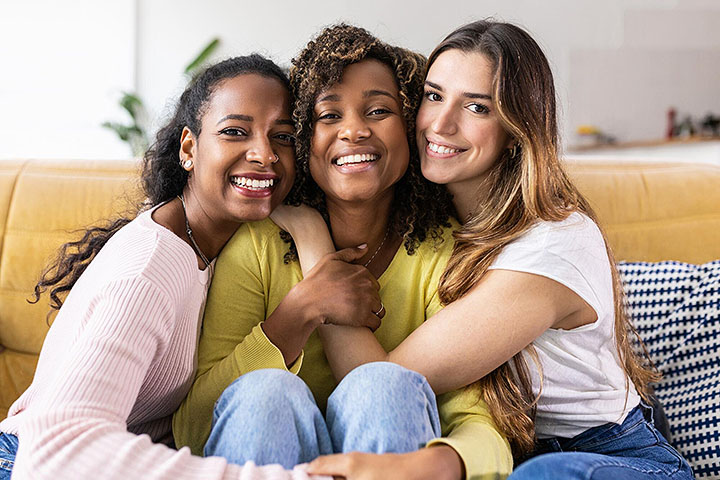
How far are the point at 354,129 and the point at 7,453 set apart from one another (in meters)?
0.84

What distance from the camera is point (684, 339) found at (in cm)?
171

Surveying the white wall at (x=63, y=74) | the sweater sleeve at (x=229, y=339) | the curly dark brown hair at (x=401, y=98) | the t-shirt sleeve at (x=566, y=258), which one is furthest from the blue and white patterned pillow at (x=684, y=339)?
the white wall at (x=63, y=74)

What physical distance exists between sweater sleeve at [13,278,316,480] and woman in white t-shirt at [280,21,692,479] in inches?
16.4

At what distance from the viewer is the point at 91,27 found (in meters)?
5.05

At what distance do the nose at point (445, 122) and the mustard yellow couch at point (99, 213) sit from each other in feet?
2.56

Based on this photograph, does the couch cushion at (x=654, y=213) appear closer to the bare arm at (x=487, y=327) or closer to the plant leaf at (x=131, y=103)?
the bare arm at (x=487, y=327)

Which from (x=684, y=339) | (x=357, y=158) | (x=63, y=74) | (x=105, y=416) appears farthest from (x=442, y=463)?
(x=63, y=74)

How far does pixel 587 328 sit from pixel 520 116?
41 cm

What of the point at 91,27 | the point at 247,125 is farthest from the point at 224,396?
the point at 91,27

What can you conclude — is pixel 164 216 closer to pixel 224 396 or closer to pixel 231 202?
pixel 231 202

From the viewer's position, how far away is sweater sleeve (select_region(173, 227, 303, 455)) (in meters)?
1.27

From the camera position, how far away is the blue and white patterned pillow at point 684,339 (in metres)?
1.60

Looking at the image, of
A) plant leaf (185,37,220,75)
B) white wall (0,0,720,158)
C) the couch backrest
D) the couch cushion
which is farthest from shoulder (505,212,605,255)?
plant leaf (185,37,220,75)

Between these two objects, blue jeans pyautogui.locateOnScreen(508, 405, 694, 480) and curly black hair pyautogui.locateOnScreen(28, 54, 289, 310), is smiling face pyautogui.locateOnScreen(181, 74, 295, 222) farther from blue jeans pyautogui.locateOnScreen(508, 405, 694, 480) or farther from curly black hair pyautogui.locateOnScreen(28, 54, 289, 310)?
blue jeans pyautogui.locateOnScreen(508, 405, 694, 480)
